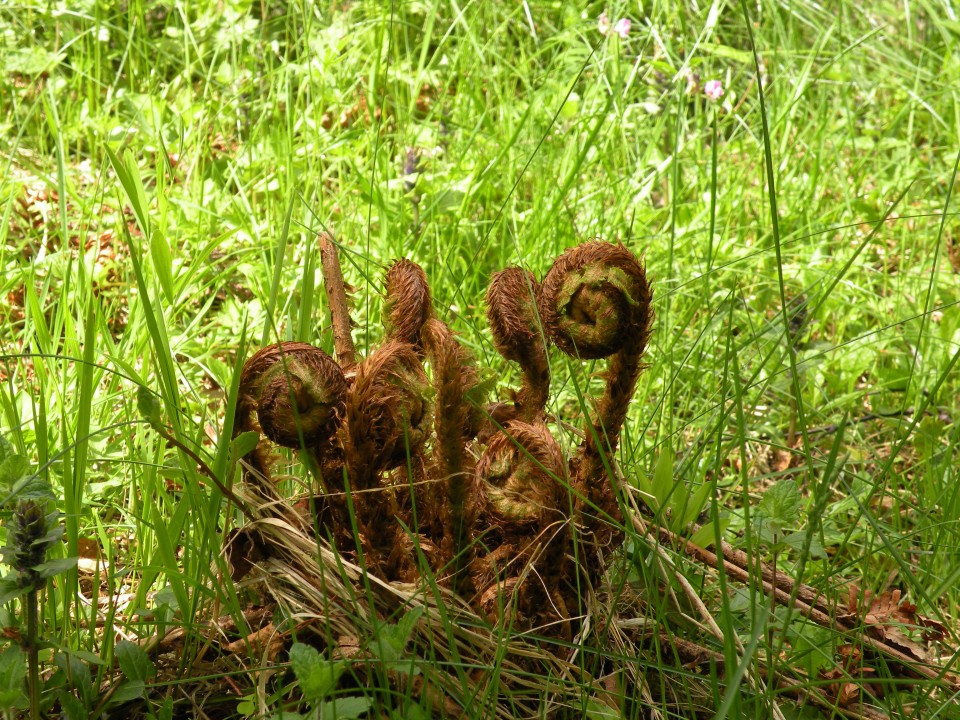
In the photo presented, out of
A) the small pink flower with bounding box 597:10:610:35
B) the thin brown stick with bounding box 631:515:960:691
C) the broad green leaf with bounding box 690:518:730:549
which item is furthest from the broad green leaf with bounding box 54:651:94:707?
the small pink flower with bounding box 597:10:610:35

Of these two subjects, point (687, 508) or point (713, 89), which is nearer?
point (687, 508)

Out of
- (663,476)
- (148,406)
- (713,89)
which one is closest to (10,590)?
(148,406)

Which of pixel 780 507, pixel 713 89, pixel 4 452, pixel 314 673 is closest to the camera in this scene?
pixel 314 673

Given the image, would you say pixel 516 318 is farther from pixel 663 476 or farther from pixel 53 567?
pixel 53 567

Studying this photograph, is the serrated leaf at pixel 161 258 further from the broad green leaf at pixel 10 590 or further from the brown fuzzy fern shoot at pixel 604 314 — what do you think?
the brown fuzzy fern shoot at pixel 604 314

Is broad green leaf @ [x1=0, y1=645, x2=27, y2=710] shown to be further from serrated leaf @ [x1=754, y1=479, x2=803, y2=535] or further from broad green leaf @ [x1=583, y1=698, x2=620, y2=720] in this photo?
serrated leaf @ [x1=754, y1=479, x2=803, y2=535]

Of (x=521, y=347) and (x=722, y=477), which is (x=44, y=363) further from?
(x=722, y=477)

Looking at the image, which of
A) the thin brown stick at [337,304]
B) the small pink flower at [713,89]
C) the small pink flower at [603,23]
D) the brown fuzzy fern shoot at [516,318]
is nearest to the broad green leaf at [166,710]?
the thin brown stick at [337,304]
